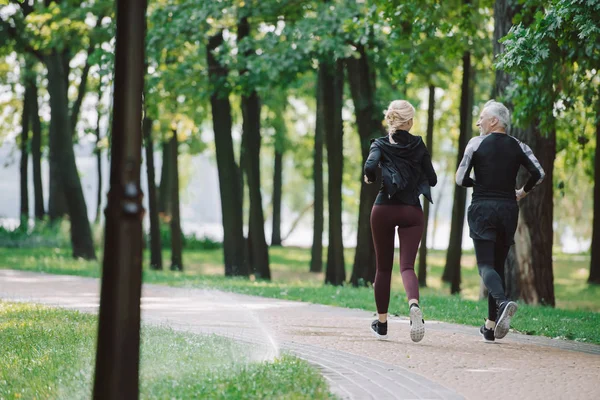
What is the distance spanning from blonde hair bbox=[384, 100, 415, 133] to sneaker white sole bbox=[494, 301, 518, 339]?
Answer: 1.79 m

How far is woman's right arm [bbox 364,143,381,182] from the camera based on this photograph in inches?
317

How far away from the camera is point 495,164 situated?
8.19 metres

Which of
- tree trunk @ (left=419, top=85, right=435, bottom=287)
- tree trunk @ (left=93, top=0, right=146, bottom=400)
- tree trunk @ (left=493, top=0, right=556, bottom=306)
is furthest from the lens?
tree trunk @ (left=419, top=85, right=435, bottom=287)

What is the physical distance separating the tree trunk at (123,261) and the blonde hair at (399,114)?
3440mm

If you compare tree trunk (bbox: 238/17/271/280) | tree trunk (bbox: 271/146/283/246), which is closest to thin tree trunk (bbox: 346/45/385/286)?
tree trunk (bbox: 238/17/271/280)

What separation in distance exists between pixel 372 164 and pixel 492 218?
1.14 m

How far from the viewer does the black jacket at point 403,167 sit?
816cm

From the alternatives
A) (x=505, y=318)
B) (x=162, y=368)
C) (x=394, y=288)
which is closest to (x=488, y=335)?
(x=505, y=318)

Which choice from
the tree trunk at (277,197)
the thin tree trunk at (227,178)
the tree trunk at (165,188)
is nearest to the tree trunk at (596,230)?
the thin tree trunk at (227,178)

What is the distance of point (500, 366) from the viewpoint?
7.20 meters

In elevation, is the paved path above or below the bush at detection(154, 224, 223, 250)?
above

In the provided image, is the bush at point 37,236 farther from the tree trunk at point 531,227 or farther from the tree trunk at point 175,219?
the tree trunk at point 531,227

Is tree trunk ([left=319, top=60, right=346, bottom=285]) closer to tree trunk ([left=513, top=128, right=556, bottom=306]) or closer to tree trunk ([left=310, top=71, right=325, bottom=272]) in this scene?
tree trunk ([left=513, top=128, right=556, bottom=306])

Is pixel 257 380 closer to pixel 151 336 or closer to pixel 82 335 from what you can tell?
pixel 151 336
